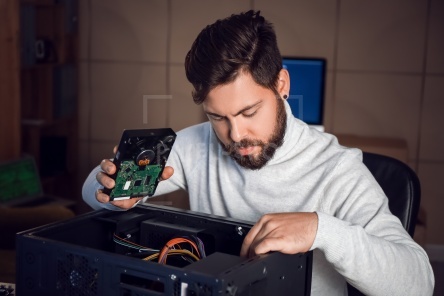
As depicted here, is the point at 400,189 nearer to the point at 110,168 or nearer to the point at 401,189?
the point at 401,189

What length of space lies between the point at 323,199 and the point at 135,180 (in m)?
0.51

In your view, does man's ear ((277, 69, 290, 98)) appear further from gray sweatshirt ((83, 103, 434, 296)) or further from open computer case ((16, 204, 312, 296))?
open computer case ((16, 204, 312, 296))

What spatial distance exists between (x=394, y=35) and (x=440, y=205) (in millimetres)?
1081

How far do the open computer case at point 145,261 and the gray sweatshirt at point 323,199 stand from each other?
0.32 ft

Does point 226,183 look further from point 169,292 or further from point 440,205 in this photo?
point 440,205

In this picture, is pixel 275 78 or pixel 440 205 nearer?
pixel 275 78

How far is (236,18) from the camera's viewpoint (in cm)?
153

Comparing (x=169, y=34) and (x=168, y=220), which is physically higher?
(x=169, y=34)

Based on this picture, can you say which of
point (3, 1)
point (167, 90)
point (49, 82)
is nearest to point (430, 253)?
point (167, 90)

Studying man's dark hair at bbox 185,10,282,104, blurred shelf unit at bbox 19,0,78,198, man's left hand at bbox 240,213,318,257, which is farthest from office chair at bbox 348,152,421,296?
blurred shelf unit at bbox 19,0,78,198

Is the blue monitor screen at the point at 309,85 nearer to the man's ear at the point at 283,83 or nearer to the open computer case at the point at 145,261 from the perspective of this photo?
the man's ear at the point at 283,83

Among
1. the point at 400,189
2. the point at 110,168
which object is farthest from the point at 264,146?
the point at 110,168

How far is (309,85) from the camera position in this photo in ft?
12.8

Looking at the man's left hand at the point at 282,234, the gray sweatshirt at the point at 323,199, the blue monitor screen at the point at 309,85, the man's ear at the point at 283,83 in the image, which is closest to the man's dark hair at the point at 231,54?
the man's ear at the point at 283,83
